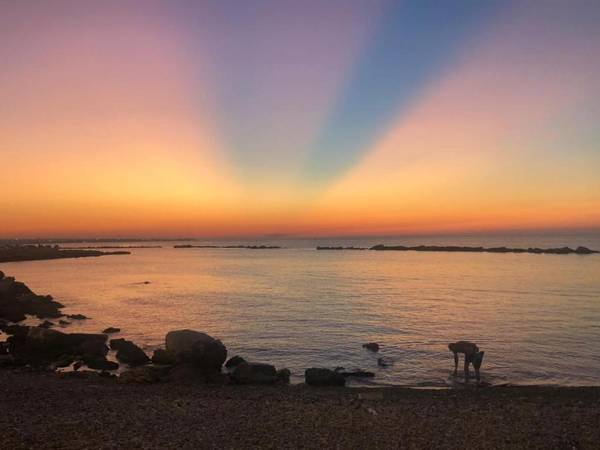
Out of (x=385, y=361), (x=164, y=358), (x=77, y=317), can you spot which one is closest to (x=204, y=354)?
(x=164, y=358)

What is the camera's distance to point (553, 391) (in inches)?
661

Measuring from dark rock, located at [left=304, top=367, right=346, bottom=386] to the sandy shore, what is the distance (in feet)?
4.20

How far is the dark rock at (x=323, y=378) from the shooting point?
18.2 metres

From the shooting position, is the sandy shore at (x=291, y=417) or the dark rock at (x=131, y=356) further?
the dark rock at (x=131, y=356)

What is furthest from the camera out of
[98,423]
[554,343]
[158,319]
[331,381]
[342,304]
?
[342,304]

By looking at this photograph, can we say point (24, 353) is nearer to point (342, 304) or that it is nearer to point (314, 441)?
point (314, 441)

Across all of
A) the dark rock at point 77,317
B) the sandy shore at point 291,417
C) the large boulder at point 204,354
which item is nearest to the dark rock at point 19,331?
the dark rock at point 77,317

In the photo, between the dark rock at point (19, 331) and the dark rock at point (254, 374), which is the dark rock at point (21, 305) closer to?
the dark rock at point (19, 331)

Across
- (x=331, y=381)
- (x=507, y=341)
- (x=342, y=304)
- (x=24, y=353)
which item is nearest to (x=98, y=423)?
(x=331, y=381)

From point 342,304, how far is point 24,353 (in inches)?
990

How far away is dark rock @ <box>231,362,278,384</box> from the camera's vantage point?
18516 millimetres

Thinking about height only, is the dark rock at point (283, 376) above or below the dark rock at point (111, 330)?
above

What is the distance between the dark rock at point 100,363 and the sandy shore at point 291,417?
431 cm

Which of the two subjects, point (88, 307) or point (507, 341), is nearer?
point (507, 341)
